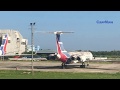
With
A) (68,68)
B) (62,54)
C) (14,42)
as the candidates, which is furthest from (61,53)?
(14,42)

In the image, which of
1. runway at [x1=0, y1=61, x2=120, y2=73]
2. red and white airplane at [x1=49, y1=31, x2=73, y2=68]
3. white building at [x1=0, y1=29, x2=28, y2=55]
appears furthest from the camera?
white building at [x1=0, y1=29, x2=28, y2=55]

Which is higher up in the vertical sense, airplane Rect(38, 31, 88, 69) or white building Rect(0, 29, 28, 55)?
white building Rect(0, 29, 28, 55)

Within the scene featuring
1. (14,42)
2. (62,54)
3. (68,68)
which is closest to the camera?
(68,68)

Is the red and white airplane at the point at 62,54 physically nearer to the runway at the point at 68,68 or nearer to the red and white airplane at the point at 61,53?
the red and white airplane at the point at 61,53

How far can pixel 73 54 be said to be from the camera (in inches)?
1576

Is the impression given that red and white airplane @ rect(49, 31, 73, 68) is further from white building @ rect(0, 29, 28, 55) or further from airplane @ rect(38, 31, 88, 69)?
white building @ rect(0, 29, 28, 55)

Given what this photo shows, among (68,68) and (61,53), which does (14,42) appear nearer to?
(61,53)

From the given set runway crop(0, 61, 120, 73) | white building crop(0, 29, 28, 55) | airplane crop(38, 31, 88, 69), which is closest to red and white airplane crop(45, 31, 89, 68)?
airplane crop(38, 31, 88, 69)

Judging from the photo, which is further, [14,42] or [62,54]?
[14,42]
